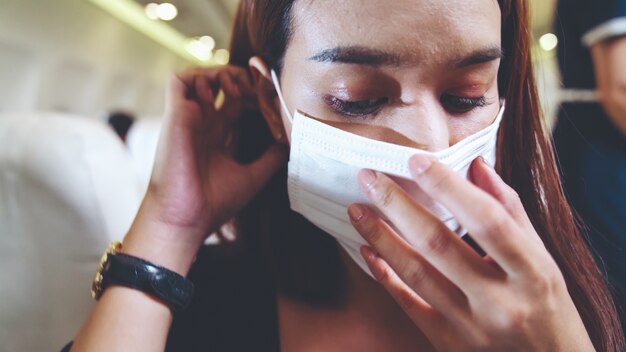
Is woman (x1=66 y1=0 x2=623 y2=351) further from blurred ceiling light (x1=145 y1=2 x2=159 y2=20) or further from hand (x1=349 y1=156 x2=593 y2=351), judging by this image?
blurred ceiling light (x1=145 y1=2 x2=159 y2=20)

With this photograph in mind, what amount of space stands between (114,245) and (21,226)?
0.40 metres

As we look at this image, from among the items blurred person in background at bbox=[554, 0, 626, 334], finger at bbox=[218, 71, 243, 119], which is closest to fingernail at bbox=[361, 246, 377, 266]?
finger at bbox=[218, 71, 243, 119]

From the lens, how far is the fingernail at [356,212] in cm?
74

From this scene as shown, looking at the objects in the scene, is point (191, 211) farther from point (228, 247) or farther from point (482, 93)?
point (482, 93)

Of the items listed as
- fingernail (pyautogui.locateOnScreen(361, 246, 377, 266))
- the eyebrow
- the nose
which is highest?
the eyebrow

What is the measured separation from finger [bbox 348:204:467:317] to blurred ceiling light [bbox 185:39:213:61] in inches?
298

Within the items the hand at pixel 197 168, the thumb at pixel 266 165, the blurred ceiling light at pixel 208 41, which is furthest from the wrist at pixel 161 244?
the blurred ceiling light at pixel 208 41

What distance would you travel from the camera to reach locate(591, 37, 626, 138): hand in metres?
1.19

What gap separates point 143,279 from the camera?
899 mm

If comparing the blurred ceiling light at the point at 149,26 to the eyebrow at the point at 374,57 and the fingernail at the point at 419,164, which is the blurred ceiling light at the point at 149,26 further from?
the fingernail at the point at 419,164

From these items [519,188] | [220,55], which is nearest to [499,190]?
[519,188]

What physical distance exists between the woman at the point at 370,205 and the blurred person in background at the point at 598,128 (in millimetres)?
318

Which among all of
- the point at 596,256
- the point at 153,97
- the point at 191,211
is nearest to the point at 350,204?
the point at 191,211

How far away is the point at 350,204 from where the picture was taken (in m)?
0.81
